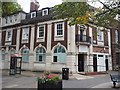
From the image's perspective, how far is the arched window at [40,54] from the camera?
26467 mm

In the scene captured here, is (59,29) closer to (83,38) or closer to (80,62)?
(83,38)

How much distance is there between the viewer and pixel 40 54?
88.1 feet

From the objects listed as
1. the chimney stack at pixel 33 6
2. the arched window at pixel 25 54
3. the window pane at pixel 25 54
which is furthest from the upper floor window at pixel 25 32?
the chimney stack at pixel 33 6

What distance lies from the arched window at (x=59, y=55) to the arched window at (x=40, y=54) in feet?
6.49

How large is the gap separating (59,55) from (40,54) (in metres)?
3.49

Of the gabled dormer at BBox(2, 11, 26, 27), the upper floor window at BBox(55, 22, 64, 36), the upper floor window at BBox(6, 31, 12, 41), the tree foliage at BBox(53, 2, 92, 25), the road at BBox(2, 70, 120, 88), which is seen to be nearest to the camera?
the tree foliage at BBox(53, 2, 92, 25)

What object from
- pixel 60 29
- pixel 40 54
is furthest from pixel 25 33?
pixel 60 29

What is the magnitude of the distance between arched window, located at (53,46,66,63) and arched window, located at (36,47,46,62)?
77.9 inches

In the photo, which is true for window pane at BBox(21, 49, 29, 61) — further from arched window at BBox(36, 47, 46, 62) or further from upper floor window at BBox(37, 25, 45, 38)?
upper floor window at BBox(37, 25, 45, 38)

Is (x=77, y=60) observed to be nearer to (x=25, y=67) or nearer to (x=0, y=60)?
(x=25, y=67)

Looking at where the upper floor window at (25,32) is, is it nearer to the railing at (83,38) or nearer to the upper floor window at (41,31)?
the upper floor window at (41,31)

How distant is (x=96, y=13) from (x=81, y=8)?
1.95m

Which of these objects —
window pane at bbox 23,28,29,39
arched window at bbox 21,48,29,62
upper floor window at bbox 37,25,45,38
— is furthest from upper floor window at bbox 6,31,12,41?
upper floor window at bbox 37,25,45,38

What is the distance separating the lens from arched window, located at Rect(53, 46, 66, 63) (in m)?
24.4
